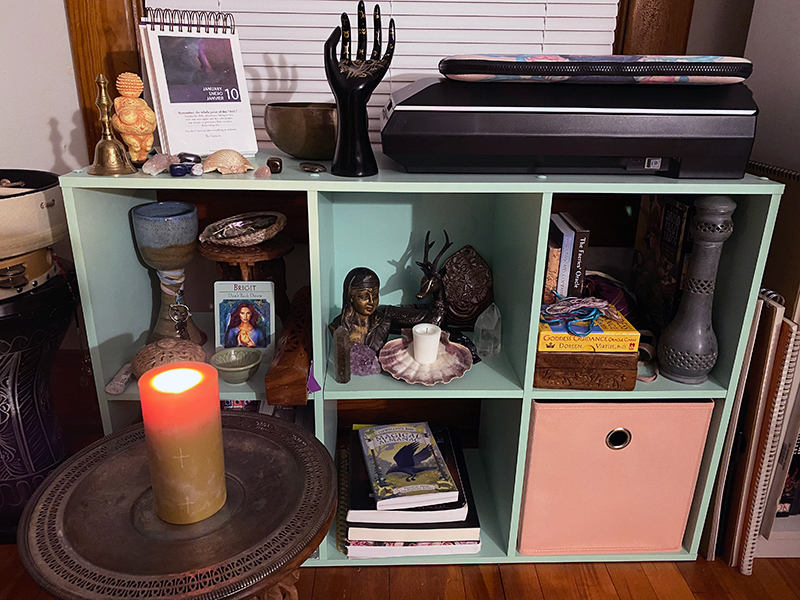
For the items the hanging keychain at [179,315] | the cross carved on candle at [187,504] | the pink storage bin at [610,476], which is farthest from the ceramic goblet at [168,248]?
the pink storage bin at [610,476]

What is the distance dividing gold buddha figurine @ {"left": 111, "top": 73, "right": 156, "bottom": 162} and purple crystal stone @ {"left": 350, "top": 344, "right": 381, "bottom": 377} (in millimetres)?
610

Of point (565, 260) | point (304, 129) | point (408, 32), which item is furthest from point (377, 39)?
point (565, 260)

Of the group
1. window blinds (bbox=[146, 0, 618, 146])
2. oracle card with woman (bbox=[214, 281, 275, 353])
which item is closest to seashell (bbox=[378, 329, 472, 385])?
oracle card with woman (bbox=[214, 281, 275, 353])

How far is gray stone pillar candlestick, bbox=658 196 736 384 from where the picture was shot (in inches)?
48.1

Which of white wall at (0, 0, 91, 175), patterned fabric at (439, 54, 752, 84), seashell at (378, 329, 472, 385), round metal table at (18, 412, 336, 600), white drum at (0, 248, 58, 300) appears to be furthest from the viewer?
white wall at (0, 0, 91, 175)

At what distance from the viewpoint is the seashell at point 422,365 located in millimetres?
1339

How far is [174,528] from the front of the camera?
30.1 inches

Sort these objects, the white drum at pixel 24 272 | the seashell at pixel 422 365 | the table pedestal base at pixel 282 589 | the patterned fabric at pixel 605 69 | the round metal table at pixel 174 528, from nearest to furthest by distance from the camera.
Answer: the round metal table at pixel 174 528
the table pedestal base at pixel 282 589
the patterned fabric at pixel 605 69
the white drum at pixel 24 272
the seashell at pixel 422 365

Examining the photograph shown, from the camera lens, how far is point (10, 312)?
4.09 feet

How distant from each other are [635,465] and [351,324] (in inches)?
27.9

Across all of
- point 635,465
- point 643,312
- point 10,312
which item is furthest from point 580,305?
point 10,312

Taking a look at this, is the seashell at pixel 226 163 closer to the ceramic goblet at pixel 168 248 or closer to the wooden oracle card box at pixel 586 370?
the ceramic goblet at pixel 168 248

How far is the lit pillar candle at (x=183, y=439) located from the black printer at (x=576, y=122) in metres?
0.62

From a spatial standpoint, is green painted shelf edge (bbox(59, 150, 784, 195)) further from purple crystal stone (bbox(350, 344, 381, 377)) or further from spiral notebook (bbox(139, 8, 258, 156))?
purple crystal stone (bbox(350, 344, 381, 377))
